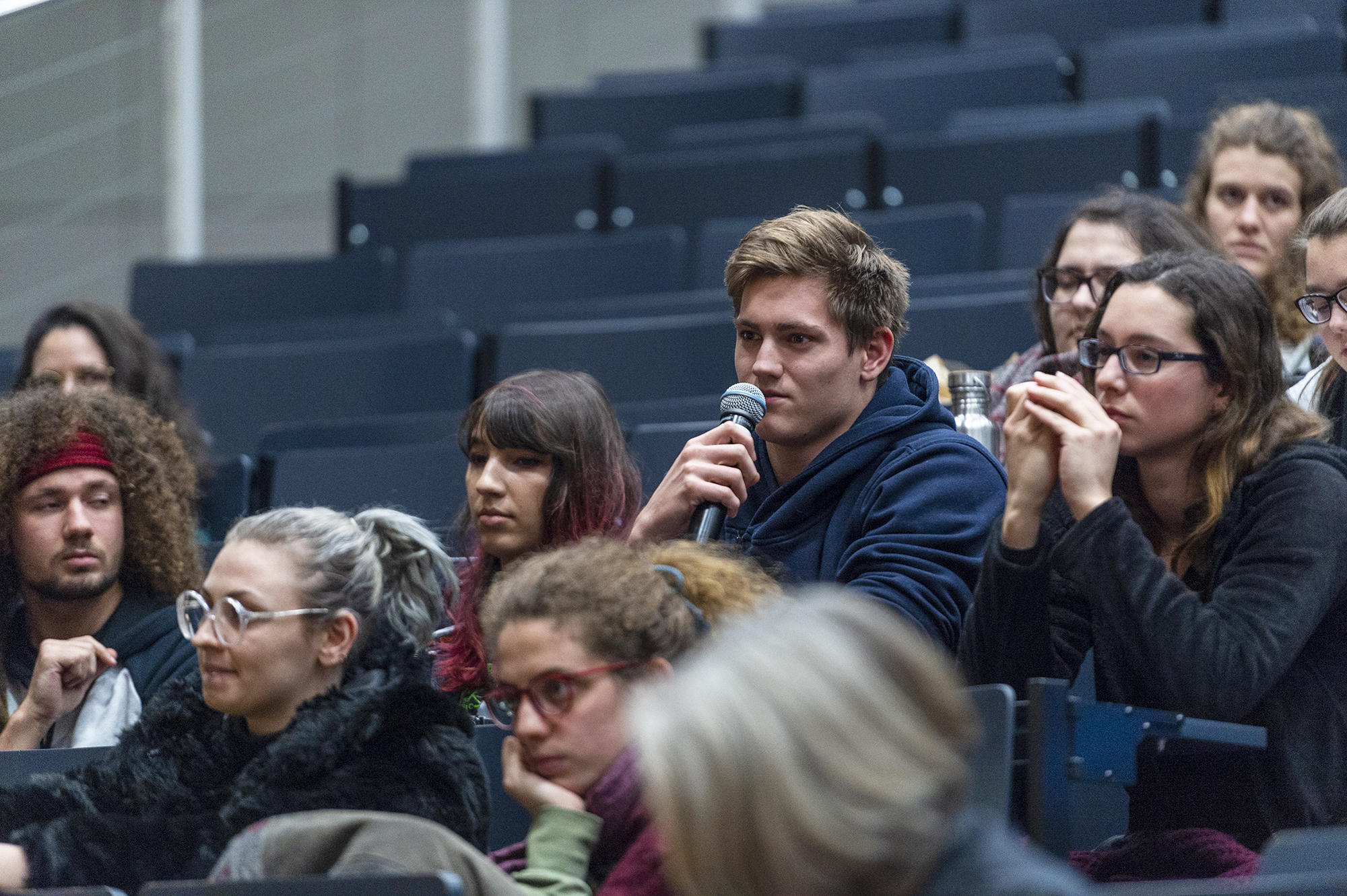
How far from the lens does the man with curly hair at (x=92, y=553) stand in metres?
1.86

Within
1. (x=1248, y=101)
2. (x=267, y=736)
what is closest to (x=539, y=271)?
(x=1248, y=101)

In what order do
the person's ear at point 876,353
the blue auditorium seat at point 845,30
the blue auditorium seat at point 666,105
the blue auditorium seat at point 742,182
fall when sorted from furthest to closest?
the blue auditorium seat at point 845,30, the blue auditorium seat at point 666,105, the blue auditorium seat at point 742,182, the person's ear at point 876,353

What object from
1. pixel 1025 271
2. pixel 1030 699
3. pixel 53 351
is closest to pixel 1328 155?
pixel 1025 271

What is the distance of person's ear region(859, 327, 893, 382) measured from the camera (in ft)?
5.82

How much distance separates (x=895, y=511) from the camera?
5.48ft

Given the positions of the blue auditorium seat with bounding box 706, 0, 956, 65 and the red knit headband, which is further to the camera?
the blue auditorium seat with bounding box 706, 0, 956, 65

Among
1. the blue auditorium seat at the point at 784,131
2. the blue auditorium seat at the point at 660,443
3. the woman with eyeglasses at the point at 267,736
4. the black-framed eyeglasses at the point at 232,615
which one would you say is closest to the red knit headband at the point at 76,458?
the woman with eyeglasses at the point at 267,736

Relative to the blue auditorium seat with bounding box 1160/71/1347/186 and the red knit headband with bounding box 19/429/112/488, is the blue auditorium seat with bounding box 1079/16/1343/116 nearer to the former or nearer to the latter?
the blue auditorium seat with bounding box 1160/71/1347/186

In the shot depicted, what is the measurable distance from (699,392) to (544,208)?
117 cm

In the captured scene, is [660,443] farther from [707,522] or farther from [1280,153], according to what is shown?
[1280,153]

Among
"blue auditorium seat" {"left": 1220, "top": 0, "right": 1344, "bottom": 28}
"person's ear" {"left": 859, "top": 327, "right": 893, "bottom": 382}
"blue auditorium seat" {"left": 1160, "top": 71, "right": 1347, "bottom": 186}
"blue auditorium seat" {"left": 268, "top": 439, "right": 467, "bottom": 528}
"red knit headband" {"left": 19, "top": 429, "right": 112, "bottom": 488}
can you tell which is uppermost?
"blue auditorium seat" {"left": 1220, "top": 0, "right": 1344, "bottom": 28}

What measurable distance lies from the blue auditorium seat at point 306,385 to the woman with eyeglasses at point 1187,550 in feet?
5.14

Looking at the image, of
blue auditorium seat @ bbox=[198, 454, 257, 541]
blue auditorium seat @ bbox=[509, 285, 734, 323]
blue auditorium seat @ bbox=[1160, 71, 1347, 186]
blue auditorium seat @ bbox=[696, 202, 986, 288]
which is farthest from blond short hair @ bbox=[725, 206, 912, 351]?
blue auditorium seat @ bbox=[1160, 71, 1347, 186]

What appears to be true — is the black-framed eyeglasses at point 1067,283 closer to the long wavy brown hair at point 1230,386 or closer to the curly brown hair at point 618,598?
the long wavy brown hair at point 1230,386
